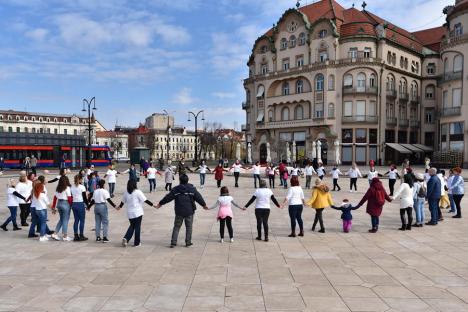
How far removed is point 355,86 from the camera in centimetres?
4978

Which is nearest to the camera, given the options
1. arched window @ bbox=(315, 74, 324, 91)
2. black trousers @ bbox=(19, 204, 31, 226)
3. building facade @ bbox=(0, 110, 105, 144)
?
black trousers @ bbox=(19, 204, 31, 226)

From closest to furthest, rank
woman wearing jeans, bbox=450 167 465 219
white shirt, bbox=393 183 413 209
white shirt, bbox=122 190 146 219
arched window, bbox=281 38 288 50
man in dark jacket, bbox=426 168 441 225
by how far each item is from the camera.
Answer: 1. white shirt, bbox=122 190 146 219
2. white shirt, bbox=393 183 413 209
3. man in dark jacket, bbox=426 168 441 225
4. woman wearing jeans, bbox=450 167 465 219
5. arched window, bbox=281 38 288 50

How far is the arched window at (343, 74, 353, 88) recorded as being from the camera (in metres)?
50.1

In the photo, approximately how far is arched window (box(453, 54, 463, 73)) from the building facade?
273 feet

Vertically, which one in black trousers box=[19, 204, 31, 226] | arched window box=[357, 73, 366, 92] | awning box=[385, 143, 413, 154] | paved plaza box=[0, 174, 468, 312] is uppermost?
arched window box=[357, 73, 366, 92]

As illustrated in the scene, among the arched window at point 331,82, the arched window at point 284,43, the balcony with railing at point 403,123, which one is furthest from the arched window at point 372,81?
the arched window at point 284,43

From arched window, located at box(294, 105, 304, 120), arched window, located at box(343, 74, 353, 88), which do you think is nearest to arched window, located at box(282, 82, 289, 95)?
arched window, located at box(294, 105, 304, 120)

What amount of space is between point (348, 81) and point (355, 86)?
1.20 meters

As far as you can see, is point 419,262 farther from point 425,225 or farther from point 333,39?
point 333,39

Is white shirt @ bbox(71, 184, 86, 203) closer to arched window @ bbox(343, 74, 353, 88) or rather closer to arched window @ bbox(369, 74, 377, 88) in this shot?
arched window @ bbox(343, 74, 353, 88)

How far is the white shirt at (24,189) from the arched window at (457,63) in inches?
1847

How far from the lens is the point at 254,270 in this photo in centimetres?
709

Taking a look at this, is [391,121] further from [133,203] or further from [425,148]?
[133,203]

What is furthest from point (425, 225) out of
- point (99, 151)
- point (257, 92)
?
point (257, 92)
